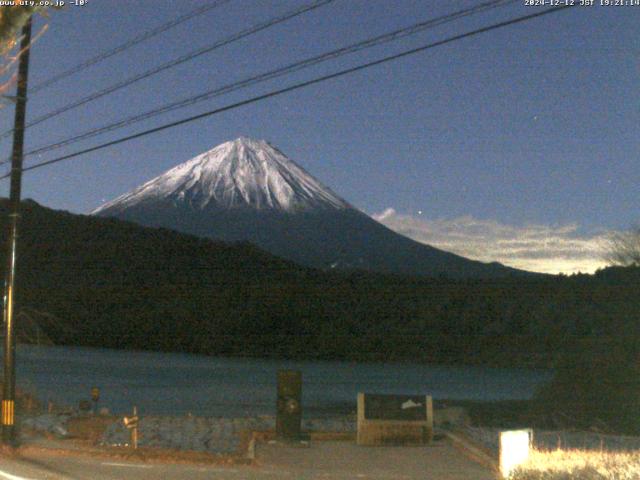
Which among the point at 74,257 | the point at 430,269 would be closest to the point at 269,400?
the point at 74,257

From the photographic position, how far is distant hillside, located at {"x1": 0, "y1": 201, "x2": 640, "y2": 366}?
74.9 metres

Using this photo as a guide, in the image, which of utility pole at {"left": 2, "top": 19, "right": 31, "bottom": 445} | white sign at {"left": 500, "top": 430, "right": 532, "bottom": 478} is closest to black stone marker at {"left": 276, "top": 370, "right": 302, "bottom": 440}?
white sign at {"left": 500, "top": 430, "right": 532, "bottom": 478}

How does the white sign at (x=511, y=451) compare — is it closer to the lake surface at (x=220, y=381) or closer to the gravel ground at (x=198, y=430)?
the gravel ground at (x=198, y=430)

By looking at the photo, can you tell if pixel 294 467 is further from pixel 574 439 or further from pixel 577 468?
pixel 574 439

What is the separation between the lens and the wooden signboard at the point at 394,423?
1703cm

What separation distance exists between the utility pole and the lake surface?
50.1 feet

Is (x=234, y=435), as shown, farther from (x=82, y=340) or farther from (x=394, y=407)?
(x=82, y=340)

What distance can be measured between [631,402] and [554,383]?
3.99 metres

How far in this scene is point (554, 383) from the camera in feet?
116

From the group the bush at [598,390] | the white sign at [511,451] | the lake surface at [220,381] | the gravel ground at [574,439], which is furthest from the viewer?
the lake surface at [220,381]

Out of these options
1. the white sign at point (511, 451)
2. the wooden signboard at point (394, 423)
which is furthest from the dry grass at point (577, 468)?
the wooden signboard at point (394, 423)

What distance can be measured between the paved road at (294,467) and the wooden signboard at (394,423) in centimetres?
62

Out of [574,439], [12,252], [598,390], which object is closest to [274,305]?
[598,390]

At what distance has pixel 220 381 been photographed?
47.7 m
